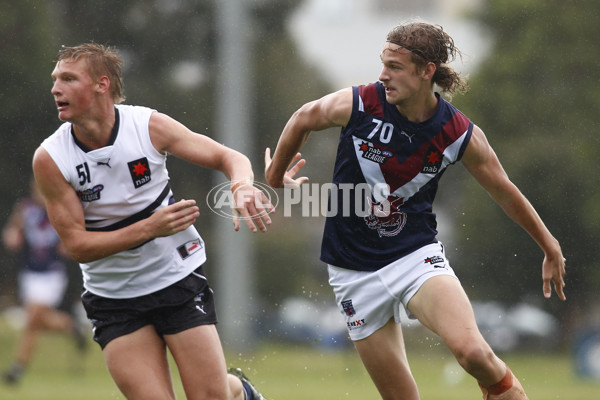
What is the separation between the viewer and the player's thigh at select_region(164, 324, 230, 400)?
3914 millimetres

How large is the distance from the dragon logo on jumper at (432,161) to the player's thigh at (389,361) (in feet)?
2.29

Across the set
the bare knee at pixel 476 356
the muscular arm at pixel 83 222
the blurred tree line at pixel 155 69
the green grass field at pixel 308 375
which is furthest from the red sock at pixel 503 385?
the blurred tree line at pixel 155 69

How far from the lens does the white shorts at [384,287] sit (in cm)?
412

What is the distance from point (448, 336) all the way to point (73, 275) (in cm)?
1148

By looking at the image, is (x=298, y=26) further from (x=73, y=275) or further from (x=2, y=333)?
(x=2, y=333)

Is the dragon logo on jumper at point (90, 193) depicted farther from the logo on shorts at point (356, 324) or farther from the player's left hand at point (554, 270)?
the player's left hand at point (554, 270)

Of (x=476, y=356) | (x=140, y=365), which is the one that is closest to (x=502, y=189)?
(x=476, y=356)

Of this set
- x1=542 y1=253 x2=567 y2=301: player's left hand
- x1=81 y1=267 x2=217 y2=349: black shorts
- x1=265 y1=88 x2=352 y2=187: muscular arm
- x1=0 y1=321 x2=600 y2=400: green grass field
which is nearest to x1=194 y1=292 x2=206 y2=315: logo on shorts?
x1=81 y1=267 x2=217 y2=349: black shorts

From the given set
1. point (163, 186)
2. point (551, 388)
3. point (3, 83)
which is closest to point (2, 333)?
point (3, 83)

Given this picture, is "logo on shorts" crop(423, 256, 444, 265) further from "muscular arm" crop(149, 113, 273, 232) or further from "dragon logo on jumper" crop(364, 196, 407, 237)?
"muscular arm" crop(149, 113, 273, 232)

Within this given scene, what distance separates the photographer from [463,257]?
15.0 m

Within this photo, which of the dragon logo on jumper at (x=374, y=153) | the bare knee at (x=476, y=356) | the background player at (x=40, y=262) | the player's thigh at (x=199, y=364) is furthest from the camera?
the background player at (x=40, y=262)

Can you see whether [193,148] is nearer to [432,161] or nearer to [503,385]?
[432,161]

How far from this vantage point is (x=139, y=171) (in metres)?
3.95
